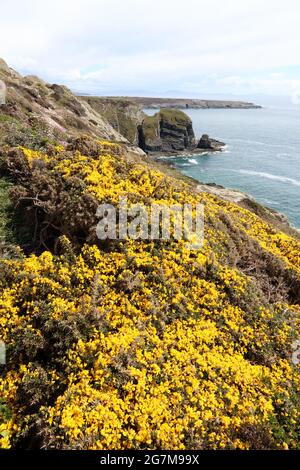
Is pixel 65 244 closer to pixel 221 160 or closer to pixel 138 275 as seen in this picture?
pixel 138 275

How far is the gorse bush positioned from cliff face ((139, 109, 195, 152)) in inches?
5401

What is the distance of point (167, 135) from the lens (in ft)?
495

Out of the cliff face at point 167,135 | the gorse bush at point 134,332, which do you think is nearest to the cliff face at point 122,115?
the cliff face at point 167,135

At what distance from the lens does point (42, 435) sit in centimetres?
742
